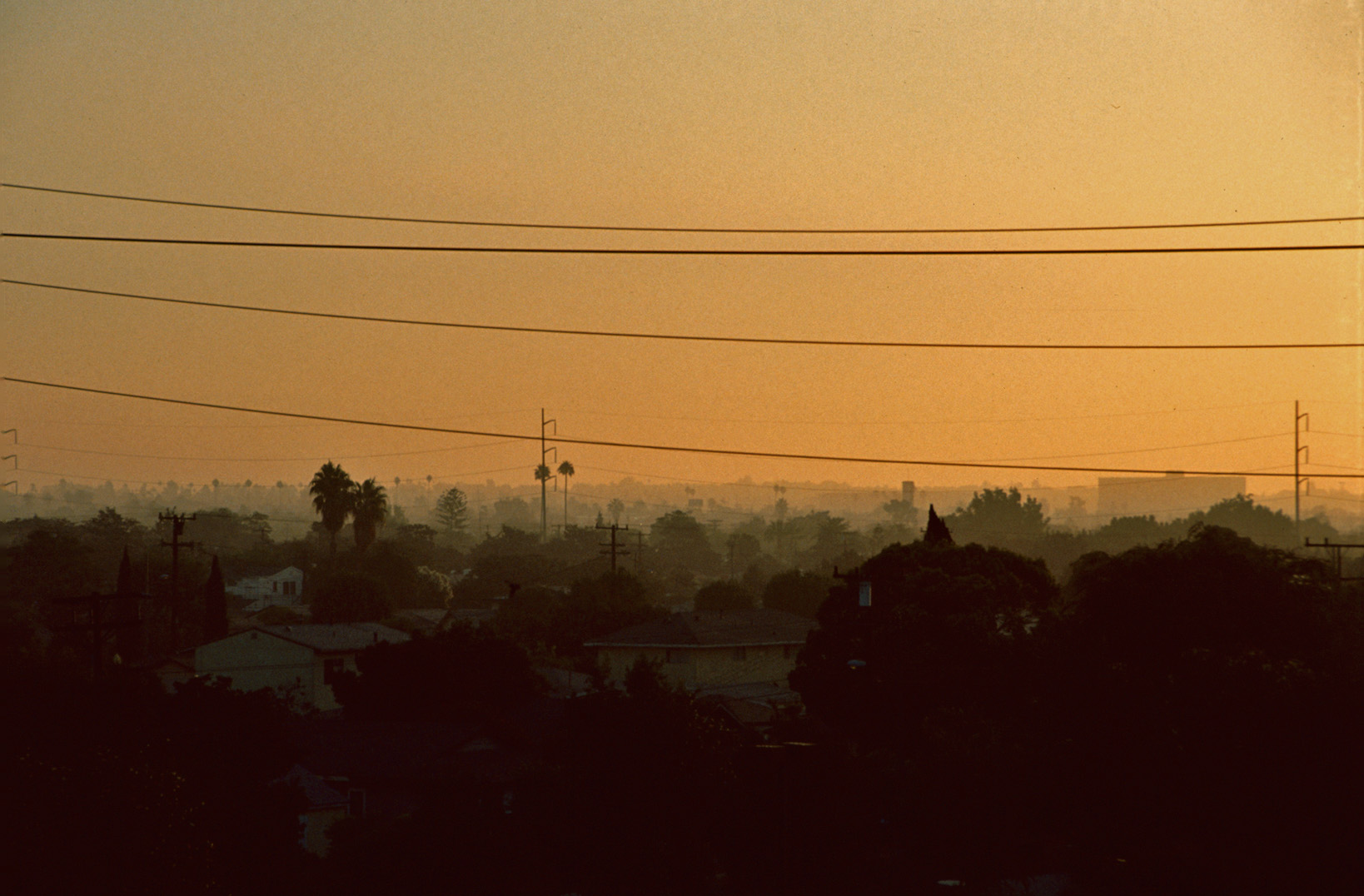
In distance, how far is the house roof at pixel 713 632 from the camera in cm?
7338

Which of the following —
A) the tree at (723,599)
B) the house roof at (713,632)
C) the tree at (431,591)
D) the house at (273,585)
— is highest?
the house roof at (713,632)

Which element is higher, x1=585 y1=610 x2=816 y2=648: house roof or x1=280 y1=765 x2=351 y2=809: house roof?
x1=585 y1=610 x2=816 y2=648: house roof

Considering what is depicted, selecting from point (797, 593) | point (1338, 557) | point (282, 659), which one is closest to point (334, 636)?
point (282, 659)

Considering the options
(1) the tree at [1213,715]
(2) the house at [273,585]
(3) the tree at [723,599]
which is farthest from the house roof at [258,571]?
(1) the tree at [1213,715]

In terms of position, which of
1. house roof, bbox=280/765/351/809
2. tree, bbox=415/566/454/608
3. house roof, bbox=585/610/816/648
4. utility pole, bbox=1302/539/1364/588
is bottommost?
tree, bbox=415/566/454/608

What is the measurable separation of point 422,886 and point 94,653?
852 inches

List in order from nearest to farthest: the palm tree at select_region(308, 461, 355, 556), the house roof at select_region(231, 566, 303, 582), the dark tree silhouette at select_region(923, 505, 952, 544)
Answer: the dark tree silhouette at select_region(923, 505, 952, 544)
the palm tree at select_region(308, 461, 355, 556)
the house roof at select_region(231, 566, 303, 582)

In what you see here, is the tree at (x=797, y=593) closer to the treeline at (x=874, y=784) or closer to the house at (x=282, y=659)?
the house at (x=282, y=659)

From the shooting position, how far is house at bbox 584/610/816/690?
72312mm

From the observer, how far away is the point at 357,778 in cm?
4550

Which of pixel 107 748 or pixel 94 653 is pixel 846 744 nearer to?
pixel 107 748

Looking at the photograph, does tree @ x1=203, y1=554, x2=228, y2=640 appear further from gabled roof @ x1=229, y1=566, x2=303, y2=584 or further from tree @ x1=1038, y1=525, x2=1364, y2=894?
gabled roof @ x1=229, y1=566, x2=303, y2=584

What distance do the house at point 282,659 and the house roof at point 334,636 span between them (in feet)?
0.15

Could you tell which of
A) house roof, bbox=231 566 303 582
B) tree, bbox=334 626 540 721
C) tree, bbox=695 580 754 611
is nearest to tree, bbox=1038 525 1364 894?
tree, bbox=334 626 540 721
